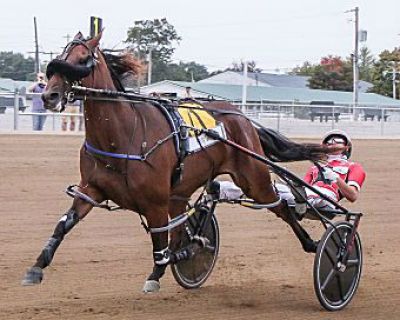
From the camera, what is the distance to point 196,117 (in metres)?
6.44

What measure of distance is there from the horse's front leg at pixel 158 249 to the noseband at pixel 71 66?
101 centimetres

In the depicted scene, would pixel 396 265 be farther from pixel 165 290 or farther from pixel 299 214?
pixel 165 290

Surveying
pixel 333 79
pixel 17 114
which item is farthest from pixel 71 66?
pixel 333 79

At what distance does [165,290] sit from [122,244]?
6.69ft

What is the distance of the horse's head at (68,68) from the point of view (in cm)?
520

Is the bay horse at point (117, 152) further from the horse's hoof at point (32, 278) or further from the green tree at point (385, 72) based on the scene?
the green tree at point (385, 72)

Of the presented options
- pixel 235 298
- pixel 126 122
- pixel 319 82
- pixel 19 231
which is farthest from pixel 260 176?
pixel 319 82

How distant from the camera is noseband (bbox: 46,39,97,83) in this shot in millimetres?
5273

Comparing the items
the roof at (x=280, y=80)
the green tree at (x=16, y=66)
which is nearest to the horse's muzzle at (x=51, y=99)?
the green tree at (x=16, y=66)

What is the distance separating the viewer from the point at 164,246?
596 centimetres

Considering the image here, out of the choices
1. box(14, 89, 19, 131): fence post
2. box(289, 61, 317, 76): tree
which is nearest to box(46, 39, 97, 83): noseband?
box(14, 89, 19, 131): fence post

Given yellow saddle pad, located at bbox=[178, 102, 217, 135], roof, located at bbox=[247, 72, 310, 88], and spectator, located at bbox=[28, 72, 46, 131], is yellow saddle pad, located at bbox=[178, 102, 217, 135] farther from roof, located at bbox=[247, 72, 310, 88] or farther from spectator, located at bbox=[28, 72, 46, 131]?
roof, located at bbox=[247, 72, 310, 88]

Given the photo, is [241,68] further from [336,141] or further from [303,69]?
[336,141]

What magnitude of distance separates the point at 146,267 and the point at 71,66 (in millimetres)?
2779
